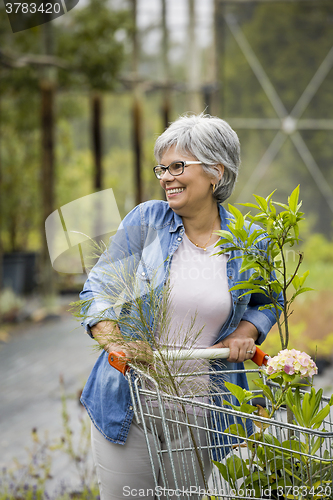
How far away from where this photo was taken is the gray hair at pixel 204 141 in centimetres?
180

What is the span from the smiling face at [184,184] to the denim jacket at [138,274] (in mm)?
117

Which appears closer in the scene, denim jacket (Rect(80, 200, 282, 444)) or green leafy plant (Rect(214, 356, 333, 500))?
green leafy plant (Rect(214, 356, 333, 500))

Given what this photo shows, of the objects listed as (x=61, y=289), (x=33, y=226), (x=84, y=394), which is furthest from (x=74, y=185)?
(x=84, y=394)

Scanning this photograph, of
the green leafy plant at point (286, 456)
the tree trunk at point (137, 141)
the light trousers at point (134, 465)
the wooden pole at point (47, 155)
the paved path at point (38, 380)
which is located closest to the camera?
the green leafy plant at point (286, 456)

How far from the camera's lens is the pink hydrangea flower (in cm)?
142

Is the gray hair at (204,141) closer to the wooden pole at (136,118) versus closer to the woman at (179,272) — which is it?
the woman at (179,272)

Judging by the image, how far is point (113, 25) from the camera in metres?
8.58

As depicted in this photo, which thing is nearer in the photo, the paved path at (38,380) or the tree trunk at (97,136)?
the paved path at (38,380)

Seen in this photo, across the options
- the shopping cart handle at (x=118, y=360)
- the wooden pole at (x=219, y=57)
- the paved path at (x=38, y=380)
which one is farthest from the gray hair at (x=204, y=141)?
the wooden pole at (x=219, y=57)

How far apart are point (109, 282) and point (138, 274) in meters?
0.10

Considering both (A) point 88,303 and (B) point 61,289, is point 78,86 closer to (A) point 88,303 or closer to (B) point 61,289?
(B) point 61,289

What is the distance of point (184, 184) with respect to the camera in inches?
71.9

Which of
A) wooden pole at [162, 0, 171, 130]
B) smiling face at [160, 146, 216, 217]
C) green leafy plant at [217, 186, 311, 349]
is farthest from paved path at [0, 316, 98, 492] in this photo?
wooden pole at [162, 0, 171, 130]

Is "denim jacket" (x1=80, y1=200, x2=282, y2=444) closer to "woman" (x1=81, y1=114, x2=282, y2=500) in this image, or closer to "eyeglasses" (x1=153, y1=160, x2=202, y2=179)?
"woman" (x1=81, y1=114, x2=282, y2=500)
